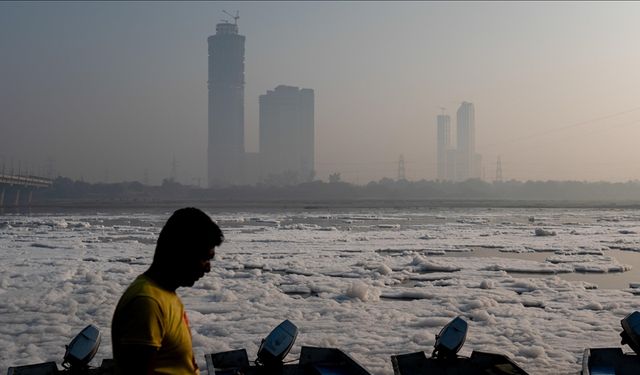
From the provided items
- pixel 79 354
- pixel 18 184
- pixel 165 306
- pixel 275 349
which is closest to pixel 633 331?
pixel 275 349

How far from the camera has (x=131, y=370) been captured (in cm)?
287

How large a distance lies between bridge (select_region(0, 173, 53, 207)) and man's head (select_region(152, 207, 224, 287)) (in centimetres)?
14020

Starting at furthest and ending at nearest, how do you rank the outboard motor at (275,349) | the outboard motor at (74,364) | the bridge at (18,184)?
the bridge at (18,184) → the outboard motor at (275,349) → the outboard motor at (74,364)

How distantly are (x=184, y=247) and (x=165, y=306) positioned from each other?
0.31 m

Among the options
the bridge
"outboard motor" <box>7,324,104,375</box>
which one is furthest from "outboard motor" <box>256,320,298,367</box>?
the bridge

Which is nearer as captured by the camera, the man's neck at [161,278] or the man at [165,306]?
the man at [165,306]

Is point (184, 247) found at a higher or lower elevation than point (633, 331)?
higher

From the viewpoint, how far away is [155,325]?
2.92m

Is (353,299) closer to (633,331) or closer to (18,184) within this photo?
(633,331)

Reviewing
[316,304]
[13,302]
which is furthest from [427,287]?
[13,302]

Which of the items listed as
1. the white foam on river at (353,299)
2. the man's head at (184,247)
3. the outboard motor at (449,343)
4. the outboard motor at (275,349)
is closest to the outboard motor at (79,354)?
the white foam on river at (353,299)

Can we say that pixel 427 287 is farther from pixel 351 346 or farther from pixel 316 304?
pixel 351 346

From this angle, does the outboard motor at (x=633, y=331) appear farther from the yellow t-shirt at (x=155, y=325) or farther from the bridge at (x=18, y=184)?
the bridge at (x=18, y=184)

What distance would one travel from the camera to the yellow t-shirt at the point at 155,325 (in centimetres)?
288
